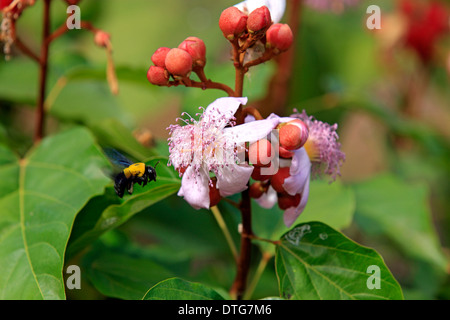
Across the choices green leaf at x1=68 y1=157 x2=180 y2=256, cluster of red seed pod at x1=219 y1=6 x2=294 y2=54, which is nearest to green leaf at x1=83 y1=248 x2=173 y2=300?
green leaf at x1=68 y1=157 x2=180 y2=256

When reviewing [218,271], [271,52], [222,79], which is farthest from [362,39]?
[271,52]

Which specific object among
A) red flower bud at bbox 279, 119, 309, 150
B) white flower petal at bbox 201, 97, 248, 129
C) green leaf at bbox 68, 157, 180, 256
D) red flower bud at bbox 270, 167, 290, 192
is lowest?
green leaf at bbox 68, 157, 180, 256

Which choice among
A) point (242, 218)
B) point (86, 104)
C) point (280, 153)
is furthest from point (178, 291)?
point (86, 104)

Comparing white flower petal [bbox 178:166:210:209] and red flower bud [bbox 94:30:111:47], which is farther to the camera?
red flower bud [bbox 94:30:111:47]

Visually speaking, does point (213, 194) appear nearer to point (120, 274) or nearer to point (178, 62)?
point (178, 62)

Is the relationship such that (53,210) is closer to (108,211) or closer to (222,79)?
(108,211)

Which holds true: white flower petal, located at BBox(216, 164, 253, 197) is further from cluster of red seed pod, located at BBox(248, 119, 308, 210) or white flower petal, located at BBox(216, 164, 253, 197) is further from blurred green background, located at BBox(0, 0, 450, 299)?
blurred green background, located at BBox(0, 0, 450, 299)
